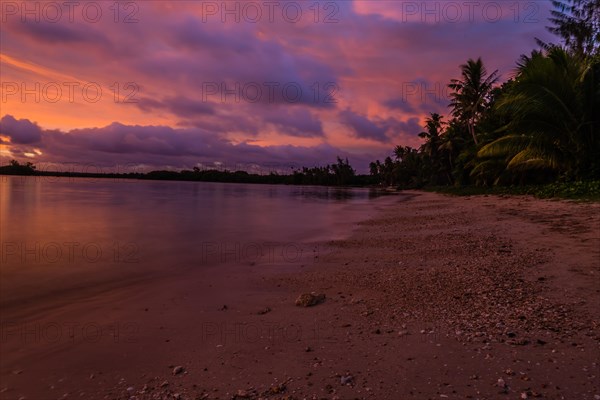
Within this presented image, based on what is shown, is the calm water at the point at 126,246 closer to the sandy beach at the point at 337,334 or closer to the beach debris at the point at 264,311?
the sandy beach at the point at 337,334

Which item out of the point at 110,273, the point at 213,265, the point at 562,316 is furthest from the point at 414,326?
the point at 110,273

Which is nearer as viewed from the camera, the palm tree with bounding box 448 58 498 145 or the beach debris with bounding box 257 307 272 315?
the beach debris with bounding box 257 307 272 315

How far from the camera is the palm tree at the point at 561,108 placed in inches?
652

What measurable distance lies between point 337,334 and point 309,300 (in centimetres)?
118

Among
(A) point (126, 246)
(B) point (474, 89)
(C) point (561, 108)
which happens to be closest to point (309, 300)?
(A) point (126, 246)

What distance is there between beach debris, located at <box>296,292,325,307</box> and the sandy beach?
191mm

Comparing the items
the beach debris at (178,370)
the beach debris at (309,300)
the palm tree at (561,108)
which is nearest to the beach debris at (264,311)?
the beach debris at (309,300)

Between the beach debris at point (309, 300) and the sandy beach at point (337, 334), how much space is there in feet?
0.63

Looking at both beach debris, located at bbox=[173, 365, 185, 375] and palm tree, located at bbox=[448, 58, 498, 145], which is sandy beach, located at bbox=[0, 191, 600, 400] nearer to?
beach debris, located at bbox=[173, 365, 185, 375]

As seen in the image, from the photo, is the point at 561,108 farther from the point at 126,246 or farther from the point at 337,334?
the point at 126,246

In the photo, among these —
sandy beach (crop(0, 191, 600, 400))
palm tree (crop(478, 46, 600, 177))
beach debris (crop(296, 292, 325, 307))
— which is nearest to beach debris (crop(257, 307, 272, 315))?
sandy beach (crop(0, 191, 600, 400))

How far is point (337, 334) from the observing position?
13.7ft

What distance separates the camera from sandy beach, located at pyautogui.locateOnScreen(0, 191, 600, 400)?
10.2 feet

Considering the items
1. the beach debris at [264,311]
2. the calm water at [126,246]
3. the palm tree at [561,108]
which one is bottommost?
the calm water at [126,246]
